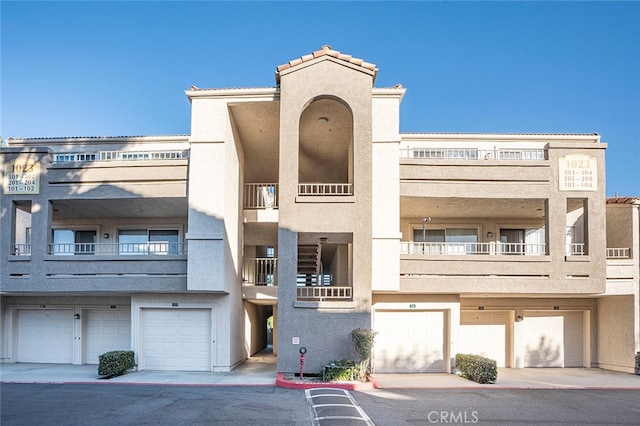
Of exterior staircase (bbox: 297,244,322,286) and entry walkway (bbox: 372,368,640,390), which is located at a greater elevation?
exterior staircase (bbox: 297,244,322,286)

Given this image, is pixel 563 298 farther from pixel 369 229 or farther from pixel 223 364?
pixel 223 364

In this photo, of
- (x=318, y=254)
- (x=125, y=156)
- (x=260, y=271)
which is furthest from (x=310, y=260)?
(x=125, y=156)

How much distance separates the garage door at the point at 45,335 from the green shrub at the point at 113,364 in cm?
421

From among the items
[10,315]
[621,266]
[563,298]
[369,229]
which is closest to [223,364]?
[369,229]

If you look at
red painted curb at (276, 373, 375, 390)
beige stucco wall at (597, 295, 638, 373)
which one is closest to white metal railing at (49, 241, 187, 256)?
red painted curb at (276, 373, 375, 390)

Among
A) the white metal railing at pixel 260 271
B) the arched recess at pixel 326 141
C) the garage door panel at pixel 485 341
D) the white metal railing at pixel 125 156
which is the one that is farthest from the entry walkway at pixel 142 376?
the white metal railing at pixel 125 156

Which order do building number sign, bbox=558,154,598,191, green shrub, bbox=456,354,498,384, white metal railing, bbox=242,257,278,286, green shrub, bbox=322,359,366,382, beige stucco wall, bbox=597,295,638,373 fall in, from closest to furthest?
green shrub, bbox=322,359,366,382 → green shrub, bbox=456,354,498,384 → building number sign, bbox=558,154,598,191 → beige stucco wall, bbox=597,295,638,373 → white metal railing, bbox=242,257,278,286

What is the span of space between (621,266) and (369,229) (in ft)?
30.8

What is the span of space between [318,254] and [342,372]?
5.31 metres

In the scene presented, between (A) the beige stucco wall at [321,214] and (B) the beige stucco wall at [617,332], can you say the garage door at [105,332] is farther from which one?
(B) the beige stucco wall at [617,332]

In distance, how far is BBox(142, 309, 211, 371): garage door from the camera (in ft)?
49.8

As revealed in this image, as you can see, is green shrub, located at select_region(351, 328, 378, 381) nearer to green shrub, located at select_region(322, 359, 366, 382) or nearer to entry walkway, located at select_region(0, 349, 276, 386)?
green shrub, located at select_region(322, 359, 366, 382)

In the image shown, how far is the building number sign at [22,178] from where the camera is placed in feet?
50.1
